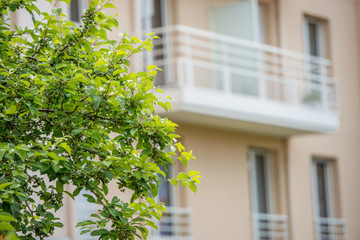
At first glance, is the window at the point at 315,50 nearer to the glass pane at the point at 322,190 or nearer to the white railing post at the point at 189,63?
the glass pane at the point at 322,190

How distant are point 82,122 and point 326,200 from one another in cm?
1590

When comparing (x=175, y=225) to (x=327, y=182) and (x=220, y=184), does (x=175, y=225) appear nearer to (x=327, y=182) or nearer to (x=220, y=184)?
(x=220, y=184)

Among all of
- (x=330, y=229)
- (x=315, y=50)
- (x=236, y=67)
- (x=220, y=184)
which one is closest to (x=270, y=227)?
(x=220, y=184)

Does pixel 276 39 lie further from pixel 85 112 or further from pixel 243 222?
pixel 85 112

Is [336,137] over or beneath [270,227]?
over

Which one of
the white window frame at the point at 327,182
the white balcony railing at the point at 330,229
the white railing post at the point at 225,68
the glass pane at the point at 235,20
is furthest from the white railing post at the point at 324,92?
the white balcony railing at the point at 330,229

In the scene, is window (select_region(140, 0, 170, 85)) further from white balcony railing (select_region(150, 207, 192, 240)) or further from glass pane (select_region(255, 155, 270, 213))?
glass pane (select_region(255, 155, 270, 213))

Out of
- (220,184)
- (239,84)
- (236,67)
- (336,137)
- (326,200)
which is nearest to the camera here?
(239,84)

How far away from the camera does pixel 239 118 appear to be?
18.4m

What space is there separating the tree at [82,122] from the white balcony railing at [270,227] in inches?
490

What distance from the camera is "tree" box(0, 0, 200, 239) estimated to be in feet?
23.9

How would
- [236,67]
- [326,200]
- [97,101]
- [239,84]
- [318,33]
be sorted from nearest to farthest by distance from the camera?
[97,101] → [239,84] → [236,67] → [326,200] → [318,33]

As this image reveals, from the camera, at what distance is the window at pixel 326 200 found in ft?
73.0

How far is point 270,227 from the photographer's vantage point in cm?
2055
